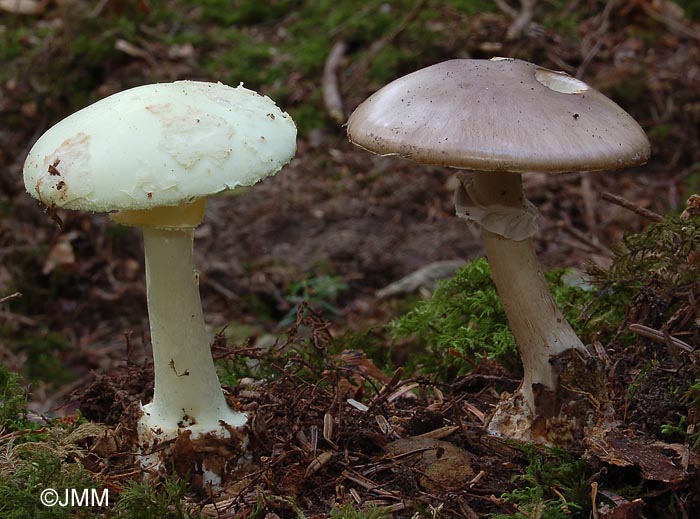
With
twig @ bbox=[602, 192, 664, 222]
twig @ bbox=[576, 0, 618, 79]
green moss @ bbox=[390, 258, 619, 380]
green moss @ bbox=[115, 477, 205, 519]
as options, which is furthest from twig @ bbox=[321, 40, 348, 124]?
green moss @ bbox=[115, 477, 205, 519]

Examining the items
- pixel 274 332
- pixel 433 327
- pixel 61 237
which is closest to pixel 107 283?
pixel 61 237

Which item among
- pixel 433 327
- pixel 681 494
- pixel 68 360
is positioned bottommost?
pixel 68 360

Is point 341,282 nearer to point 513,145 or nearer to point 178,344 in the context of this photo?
point 178,344

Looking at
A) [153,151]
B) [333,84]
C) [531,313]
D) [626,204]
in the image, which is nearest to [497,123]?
[531,313]

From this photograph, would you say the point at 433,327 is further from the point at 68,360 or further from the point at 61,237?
the point at 61,237

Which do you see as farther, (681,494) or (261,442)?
(261,442)

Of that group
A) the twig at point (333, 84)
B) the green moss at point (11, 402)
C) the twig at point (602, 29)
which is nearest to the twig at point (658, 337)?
the green moss at point (11, 402)

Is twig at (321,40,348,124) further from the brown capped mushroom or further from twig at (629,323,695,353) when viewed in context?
twig at (629,323,695,353)

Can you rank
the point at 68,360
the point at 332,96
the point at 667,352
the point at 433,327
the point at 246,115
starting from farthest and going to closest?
the point at 332,96 < the point at 68,360 < the point at 433,327 < the point at 667,352 < the point at 246,115
